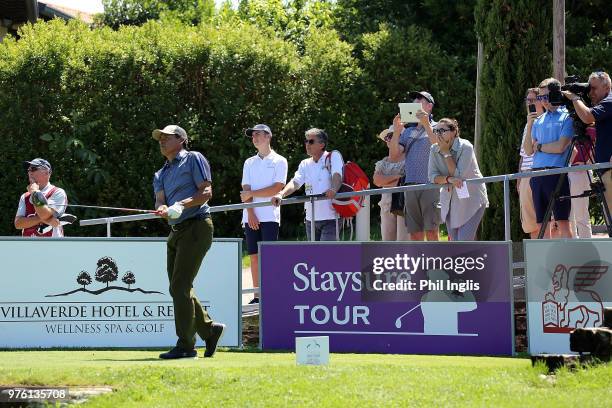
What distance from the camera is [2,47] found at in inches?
836

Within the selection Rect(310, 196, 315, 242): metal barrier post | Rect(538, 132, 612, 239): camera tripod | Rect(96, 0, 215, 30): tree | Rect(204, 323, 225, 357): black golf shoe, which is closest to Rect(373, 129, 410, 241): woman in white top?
Rect(310, 196, 315, 242): metal barrier post

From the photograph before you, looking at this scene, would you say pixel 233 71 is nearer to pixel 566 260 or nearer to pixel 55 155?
pixel 55 155

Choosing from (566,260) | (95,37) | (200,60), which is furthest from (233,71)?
(566,260)

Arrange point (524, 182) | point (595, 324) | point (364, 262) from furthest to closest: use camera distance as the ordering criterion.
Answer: point (524, 182) < point (364, 262) < point (595, 324)

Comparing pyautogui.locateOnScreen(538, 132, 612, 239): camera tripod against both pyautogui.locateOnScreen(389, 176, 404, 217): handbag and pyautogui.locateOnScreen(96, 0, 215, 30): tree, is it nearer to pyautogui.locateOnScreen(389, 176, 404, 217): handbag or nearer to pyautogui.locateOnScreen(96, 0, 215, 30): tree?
pyautogui.locateOnScreen(389, 176, 404, 217): handbag

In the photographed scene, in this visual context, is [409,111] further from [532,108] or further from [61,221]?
[61,221]

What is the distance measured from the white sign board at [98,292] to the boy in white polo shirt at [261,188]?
42.5 inches

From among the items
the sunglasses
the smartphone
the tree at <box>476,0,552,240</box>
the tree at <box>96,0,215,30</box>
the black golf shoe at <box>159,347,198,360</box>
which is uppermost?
the tree at <box>96,0,215,30</box>

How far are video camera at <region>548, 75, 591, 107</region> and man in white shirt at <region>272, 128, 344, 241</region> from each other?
2.56 m

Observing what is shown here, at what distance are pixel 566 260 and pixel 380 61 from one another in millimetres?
10561

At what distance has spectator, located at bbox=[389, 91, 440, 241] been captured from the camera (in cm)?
1344

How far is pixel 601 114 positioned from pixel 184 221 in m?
4.09

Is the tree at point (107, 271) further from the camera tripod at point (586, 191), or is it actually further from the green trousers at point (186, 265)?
the camera tripod at point (586, 191)

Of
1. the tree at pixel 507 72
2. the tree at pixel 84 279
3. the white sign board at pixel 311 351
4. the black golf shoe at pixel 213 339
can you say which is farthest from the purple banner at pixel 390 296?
the tree at pixel 507 72
